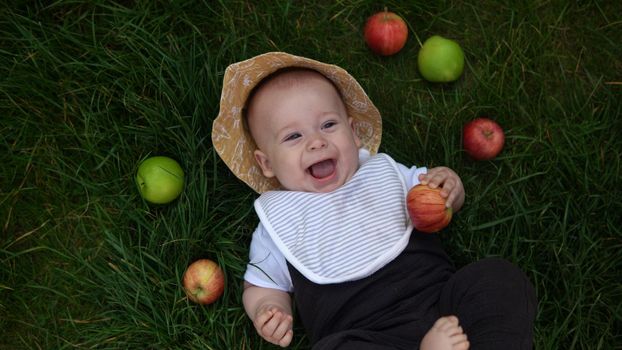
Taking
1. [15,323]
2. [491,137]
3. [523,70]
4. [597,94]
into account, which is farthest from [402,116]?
[15,323]

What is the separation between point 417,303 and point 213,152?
53.4 inches

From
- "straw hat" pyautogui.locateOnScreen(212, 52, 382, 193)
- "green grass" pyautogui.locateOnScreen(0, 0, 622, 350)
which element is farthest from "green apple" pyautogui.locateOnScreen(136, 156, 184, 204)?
"straw hat" pyautogui.locateOnScreen(212, 52, 382, 193)

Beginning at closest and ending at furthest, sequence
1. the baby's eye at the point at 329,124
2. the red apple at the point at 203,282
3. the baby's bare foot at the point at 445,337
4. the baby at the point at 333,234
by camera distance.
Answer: the baby's bare foot at the point at 445,337
the baby at the point at 333,234
the baby's eye at the point at 329,124
the red apple at the point at 203,282

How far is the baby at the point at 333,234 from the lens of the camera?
8.91ft

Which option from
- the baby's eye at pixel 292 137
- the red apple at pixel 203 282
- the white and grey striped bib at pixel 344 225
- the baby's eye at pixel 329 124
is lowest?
the red apple at pixel 203 282

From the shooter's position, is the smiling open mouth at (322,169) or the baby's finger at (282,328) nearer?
the baby's finger at (282,328)

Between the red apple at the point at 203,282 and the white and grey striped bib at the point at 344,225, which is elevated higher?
the white and grey striped bib at the point at 344,225

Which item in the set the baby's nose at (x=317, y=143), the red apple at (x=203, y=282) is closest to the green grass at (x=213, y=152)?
the red apple at (x=203, y=282)

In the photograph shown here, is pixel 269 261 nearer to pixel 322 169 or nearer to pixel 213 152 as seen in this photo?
pixel 322 169

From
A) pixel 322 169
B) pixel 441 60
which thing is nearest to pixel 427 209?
pixel 322 169

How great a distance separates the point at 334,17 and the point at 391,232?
4.63 feet

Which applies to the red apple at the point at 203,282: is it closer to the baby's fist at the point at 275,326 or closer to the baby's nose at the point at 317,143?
the baby's fist at the point at 275,326

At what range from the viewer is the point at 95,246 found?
3.30 meters

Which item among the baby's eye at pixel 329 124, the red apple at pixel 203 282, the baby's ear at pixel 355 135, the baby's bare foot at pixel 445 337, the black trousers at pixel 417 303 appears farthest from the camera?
the baby's ear at pixel 355 135
